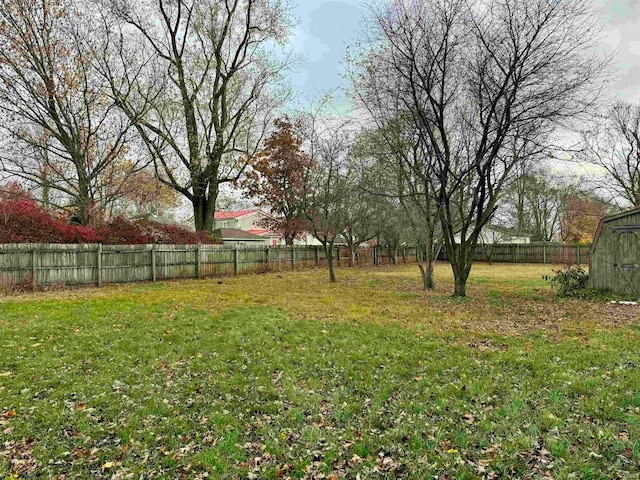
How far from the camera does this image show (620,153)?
21109 mm

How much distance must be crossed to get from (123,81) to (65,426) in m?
15.9

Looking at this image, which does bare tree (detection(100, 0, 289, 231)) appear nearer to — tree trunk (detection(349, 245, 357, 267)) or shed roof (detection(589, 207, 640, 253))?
tree trunk (detection(349, 245, 357, 267))

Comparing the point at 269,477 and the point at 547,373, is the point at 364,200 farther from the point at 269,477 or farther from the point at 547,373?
the point at 269,477

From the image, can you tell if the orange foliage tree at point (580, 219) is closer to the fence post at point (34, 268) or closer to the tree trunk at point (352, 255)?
the tree trunk at point (352, 255)

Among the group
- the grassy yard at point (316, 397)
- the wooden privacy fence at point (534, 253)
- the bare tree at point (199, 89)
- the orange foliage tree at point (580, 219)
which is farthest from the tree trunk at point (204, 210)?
the orange foliage tree at point (580, 219)

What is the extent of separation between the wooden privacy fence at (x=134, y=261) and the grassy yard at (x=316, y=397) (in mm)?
4282

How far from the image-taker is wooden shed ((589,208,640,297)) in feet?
31.7

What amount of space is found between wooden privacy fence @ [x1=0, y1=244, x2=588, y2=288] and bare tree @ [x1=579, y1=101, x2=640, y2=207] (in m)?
15.6

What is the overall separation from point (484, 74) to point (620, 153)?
17.9m

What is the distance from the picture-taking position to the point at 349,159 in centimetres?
1530

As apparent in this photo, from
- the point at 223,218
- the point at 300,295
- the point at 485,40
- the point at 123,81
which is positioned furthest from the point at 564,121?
the point at 223,218

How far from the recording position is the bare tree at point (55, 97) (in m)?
12.7

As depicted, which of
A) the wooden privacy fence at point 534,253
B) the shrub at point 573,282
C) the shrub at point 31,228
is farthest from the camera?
the wooden privacy fence at point 534,253

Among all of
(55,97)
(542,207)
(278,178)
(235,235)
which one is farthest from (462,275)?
(542,207)
